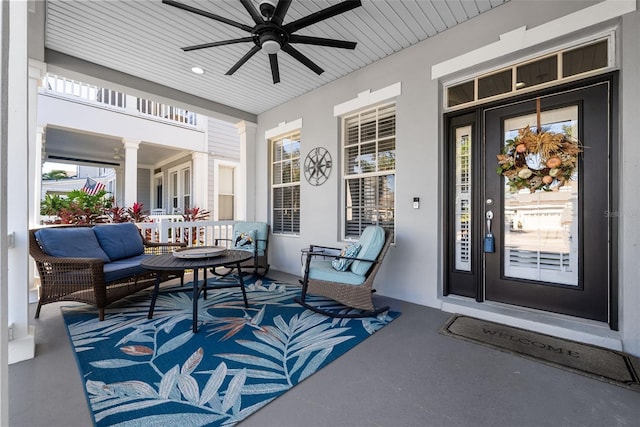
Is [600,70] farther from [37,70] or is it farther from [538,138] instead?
[37,70]

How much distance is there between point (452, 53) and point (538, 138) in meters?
1.31

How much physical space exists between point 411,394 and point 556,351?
1.40 meters

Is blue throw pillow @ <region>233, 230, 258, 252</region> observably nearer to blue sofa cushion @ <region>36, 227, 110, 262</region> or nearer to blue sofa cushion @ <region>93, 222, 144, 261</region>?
blue sofa cushion @ <region>93, 222, 144, 261</region>

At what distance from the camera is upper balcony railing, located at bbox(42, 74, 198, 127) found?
6012 mm

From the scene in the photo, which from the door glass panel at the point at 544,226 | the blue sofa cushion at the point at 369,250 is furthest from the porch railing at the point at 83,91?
the door glass panel at the point at 544,226

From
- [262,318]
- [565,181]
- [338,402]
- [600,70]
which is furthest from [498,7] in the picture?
[262,318]

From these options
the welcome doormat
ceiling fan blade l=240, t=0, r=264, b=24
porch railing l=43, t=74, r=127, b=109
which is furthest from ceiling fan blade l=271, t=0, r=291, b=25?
porch railing l=43, t=74, r=127, b=109

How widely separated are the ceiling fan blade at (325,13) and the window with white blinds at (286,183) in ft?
9.07

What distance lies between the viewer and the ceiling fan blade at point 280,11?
211 cm

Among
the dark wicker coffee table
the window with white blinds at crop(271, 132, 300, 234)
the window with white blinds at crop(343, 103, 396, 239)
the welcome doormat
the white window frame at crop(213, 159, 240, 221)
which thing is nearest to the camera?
the welcome doormat

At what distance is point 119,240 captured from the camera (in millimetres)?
3639

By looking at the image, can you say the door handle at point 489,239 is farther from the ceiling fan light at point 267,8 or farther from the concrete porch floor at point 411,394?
the ceiling fan light at point 267,8

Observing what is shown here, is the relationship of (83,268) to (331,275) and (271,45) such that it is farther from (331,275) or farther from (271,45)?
(271,45)

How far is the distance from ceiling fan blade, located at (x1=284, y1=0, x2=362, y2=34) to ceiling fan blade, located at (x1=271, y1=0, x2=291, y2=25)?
88 millimetres
